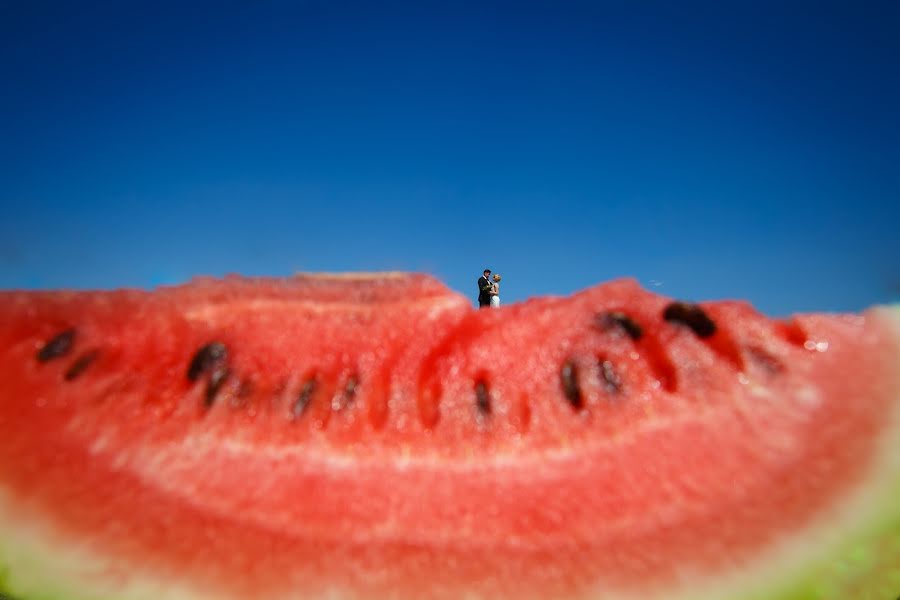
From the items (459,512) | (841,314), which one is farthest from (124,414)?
(841,314)

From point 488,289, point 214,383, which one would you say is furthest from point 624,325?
point 488,289

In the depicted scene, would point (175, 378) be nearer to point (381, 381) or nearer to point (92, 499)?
point (92, 499)

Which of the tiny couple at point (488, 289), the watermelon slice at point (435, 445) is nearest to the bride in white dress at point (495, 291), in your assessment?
the tiny couple at point (488, 289)

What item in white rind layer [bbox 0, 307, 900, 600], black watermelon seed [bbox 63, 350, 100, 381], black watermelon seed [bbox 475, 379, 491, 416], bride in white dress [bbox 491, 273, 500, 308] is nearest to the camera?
white rind layer [bbox 0, 307, 900, 600]

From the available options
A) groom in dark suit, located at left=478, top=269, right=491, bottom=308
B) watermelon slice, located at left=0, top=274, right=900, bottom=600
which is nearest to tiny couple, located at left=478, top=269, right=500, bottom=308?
groom in dark suit, located at left=478, top=269, right=491, bottom=308

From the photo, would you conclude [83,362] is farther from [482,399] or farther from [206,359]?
[482,399]

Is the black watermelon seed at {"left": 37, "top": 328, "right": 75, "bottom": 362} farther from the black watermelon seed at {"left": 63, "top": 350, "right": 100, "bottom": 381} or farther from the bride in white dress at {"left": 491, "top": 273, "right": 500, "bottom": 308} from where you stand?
the bride in white dress at {"left": 491, "top": 273, "right": 500, "bottom": 308}
